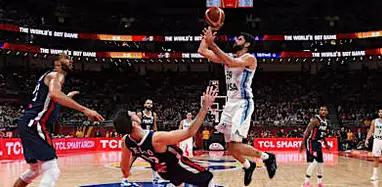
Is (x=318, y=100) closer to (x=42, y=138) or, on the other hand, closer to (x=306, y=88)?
(x=306, y=88)

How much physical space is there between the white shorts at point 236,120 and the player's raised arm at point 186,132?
217 centimetres

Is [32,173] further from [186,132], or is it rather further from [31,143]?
[186,132]

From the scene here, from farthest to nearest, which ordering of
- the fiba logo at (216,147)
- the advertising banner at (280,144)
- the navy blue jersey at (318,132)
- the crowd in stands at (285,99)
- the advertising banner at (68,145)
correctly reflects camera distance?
the crowd in stands at (285,99) < the fiba logo at (216,147) < the advertising banner at (280,144) < the advertising banner at (68,145) < the navy blue jersey at (318,132)

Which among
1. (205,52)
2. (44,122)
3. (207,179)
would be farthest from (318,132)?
(44,122)

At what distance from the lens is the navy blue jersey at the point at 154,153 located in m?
4.49

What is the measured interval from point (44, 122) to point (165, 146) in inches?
77.0

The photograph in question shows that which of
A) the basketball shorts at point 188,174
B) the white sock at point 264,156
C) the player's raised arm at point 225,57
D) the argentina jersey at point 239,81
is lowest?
the white sock at point 264,156

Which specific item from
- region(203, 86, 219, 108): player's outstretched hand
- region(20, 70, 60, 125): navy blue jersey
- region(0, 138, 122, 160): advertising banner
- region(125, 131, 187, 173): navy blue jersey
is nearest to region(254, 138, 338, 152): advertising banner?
region(0, 138, 122, 160): advertising banner

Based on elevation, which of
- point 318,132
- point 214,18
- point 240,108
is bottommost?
point 318,132

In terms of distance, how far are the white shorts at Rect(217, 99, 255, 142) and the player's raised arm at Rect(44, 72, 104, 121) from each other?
2.19m

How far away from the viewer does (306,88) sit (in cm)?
3672

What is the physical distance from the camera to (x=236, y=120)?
6.57m

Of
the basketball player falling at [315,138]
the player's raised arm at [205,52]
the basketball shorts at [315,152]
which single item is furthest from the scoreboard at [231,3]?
the player's raised arm at [205,52]

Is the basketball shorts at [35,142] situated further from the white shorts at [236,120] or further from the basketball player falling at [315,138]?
the basketball player falling at [315,138]
